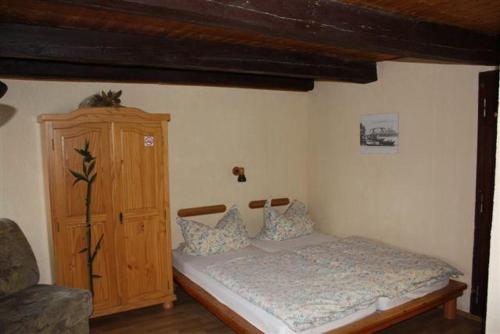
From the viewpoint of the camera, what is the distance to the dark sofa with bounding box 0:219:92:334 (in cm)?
273

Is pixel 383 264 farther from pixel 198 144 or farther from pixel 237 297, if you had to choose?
pixel 198 144

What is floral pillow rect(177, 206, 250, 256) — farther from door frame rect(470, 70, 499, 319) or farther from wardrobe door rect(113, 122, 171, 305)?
door frame rect(470, 70, 499, 319)

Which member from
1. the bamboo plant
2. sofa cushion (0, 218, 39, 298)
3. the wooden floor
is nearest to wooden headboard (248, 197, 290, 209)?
the wooden floor

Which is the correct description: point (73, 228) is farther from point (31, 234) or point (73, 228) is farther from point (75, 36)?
point (75, 36)

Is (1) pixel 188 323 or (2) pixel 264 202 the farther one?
(2) pixel 264 202

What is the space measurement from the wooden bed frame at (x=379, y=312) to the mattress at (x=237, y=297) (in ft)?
0.10

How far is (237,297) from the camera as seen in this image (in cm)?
303

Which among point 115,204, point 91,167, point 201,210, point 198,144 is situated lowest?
point 201,210

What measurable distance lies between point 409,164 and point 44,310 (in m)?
3.54

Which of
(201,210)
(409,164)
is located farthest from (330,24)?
(201,210)

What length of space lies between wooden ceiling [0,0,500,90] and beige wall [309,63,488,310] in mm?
426

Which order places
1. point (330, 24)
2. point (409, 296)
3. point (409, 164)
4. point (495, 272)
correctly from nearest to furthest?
point (495, 272)
point (330, 24)
point (409, 296)
point (409, 164)

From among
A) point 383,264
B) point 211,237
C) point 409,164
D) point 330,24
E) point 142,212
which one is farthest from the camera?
point 211,237

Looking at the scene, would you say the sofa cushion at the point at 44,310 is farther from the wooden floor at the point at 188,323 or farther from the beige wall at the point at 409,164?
the beige wall at the point at 409,164
